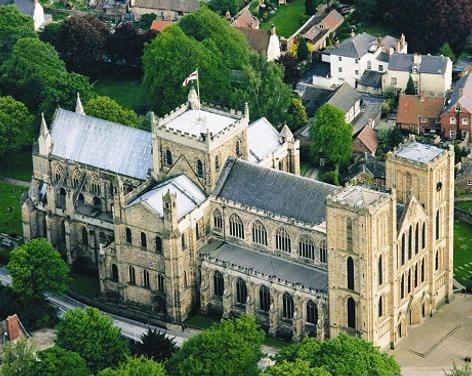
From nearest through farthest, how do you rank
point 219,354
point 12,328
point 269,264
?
point 219,354
point 12,328
point 269,264

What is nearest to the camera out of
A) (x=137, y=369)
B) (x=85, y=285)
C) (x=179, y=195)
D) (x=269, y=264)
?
(x=137, y=369)

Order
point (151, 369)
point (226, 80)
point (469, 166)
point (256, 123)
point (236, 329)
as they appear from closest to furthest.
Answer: point (151, 369)
point (236, 329)
point (256, 123)
point (469, 166)
point (226, 80)

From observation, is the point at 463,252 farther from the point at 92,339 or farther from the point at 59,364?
the point at 59,364

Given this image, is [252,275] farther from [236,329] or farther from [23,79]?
[23,79]

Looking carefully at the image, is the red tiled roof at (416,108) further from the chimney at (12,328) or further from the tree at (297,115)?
the chimney at (12,328)

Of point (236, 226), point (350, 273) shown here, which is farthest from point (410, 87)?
point (350, 273)

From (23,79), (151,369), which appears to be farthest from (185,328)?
(23,79)

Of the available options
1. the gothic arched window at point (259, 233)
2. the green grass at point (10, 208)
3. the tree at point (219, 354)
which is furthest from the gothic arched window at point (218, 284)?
the green grass at point (10, 208)
